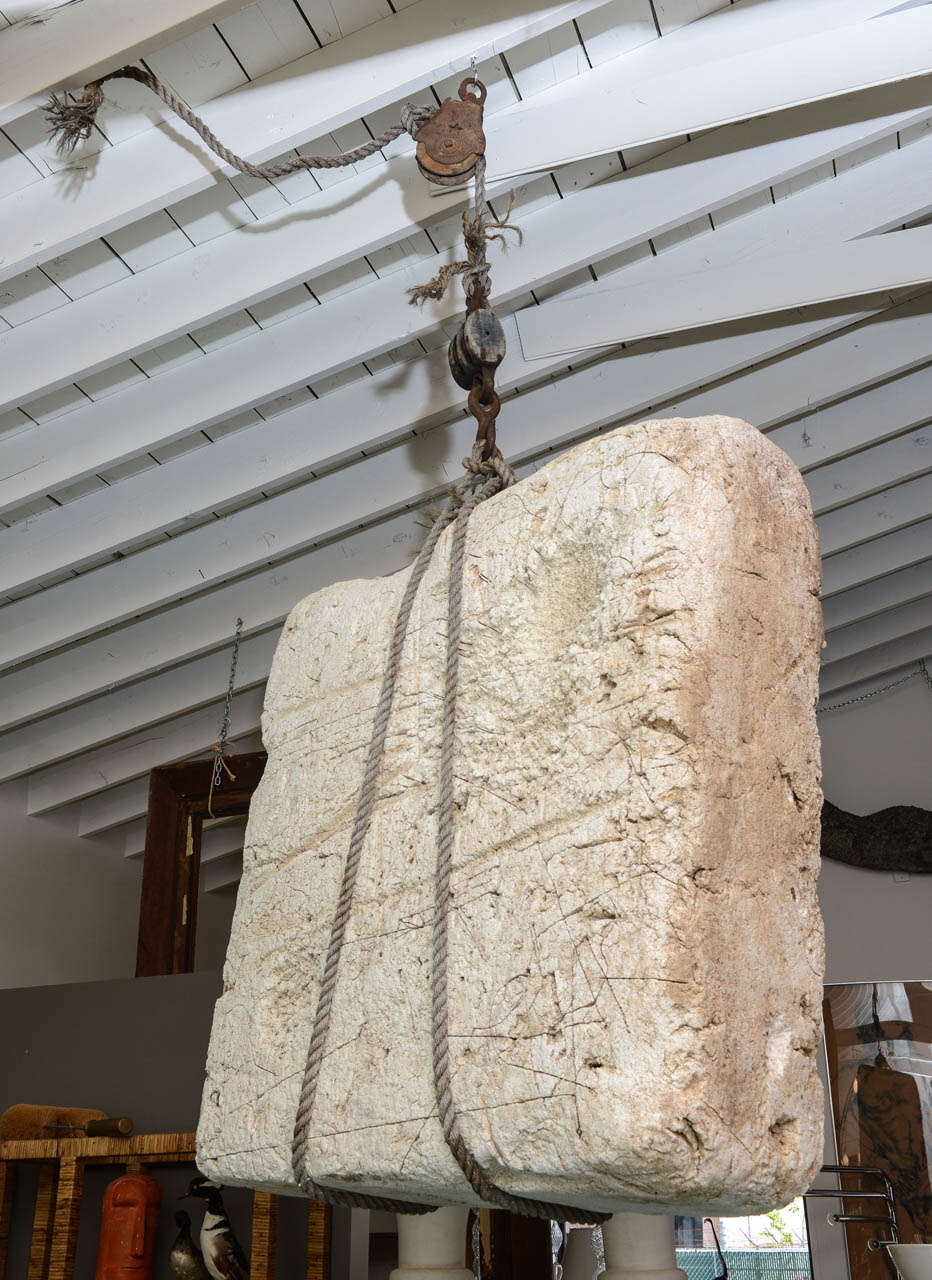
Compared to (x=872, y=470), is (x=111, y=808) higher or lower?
lower

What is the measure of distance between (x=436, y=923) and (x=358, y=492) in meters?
2.30

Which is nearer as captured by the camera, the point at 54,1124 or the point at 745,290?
the point at 745,290

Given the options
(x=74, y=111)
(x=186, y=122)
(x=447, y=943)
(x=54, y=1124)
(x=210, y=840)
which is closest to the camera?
(x=447, y=943)

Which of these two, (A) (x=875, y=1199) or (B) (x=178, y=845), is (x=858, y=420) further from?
(B) (x=178, y=845)

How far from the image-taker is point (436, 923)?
1.48 m

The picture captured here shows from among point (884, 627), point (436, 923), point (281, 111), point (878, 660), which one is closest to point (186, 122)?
point (281, 111)

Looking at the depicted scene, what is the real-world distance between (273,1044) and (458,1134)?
1.44 ft

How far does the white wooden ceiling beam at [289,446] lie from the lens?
Answer: 10.5 ft

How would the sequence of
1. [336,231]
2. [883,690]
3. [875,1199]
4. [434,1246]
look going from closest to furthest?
[434,1246]
[336,231]
[875,1199]
[883,690]

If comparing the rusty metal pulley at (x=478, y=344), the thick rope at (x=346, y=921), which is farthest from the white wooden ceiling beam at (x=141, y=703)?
the thick rope at (x=346, y=921)

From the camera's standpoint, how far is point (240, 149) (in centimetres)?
246

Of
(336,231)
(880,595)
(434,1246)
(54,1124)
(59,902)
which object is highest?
(880,595)

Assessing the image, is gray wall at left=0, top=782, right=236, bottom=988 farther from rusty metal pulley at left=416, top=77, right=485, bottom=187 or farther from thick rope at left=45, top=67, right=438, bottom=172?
rusty metal pulley at left=416, top=77, right=485, bottom=187

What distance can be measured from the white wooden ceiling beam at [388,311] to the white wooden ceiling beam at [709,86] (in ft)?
1.21
